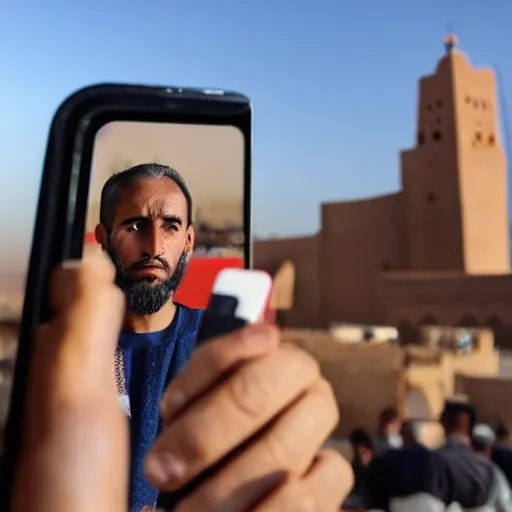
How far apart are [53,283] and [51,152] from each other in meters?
0.08

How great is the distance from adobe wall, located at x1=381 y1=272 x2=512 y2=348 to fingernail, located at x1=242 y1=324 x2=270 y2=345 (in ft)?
15.4

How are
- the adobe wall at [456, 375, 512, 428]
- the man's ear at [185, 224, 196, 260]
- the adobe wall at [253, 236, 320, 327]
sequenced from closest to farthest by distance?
1. the man's ear at [185, 224, 196, 260]
2. the adobe wall at [456, 375, 512, 428]
3. the adobe wall at [253, 236, 320, 327]

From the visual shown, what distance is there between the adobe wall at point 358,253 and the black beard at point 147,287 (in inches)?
237

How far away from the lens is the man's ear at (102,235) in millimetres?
356

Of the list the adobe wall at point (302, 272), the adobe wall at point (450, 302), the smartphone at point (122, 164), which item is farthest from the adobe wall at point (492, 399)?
the adobe wall at point (302, 272)

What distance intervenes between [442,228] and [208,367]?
5.99 m

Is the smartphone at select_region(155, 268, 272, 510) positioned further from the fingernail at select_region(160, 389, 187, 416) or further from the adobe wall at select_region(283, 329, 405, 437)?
the adobe wall at select_region(283, 329, 405, 437)

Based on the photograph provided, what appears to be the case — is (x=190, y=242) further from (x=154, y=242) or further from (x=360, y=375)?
(x=360, y=375)

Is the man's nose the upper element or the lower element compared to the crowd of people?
upper

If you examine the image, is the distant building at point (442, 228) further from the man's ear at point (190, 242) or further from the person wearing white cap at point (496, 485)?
the man's ear at point (190, 242)

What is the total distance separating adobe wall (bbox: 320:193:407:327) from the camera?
6.52 metres

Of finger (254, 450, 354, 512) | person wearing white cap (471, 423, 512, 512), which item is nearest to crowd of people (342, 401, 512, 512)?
person wearing white cap (471, 423, 512, 512)

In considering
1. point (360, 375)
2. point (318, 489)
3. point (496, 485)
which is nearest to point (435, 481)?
point (496, 485)

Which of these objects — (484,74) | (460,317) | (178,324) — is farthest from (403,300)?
(178,324)
